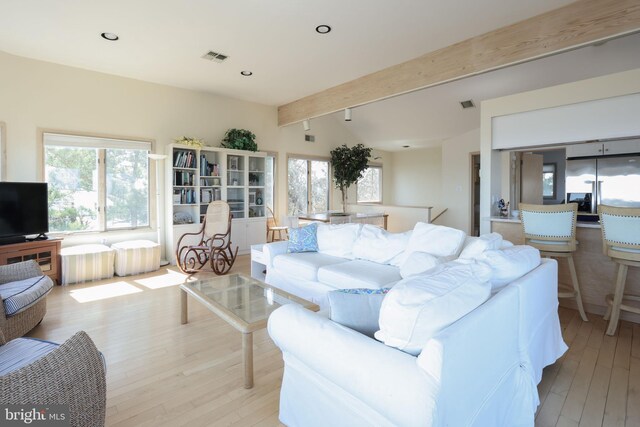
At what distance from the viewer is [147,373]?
2279 mm

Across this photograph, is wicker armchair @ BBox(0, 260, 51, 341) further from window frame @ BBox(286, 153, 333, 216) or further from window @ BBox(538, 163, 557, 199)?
window @ BBox(538, 163, 557, 199)

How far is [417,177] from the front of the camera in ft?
31.5

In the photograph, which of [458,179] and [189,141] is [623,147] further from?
[189,141]

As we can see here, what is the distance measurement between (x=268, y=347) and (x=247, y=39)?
3.42 metres

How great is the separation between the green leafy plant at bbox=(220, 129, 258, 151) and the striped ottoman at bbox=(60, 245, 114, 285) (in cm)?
269

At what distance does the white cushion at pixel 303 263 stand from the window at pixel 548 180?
17.7ft

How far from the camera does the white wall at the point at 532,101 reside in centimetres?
323

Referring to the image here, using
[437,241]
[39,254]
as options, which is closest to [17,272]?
[39,254]

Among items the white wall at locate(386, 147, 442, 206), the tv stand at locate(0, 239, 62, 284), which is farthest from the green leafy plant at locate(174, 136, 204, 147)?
the white wall at locate(386, 147, 442, 206)

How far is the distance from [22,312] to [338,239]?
2.85 metres

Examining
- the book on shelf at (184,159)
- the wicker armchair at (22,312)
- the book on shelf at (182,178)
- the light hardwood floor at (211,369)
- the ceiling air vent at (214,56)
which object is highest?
the ceiling air vent at (214,56)

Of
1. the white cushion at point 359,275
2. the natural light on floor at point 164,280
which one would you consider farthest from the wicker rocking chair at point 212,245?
the white cushion at point 359,275

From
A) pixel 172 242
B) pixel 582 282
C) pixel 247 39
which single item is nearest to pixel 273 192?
pixel 172 242

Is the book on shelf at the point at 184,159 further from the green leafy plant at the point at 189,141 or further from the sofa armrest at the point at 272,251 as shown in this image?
the sofa armrest at the point at 272,251
